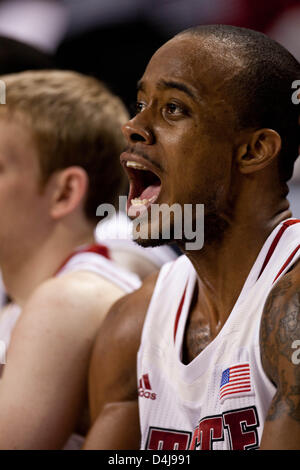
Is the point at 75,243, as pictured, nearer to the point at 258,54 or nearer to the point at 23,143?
the point at 23,143

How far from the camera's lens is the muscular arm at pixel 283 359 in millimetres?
1083

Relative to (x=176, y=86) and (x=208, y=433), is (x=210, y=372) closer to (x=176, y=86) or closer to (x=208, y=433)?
(x=208, y=433)

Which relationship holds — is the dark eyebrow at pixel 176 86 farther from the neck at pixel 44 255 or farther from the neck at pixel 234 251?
the neck at pixel 44 255

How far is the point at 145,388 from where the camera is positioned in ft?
4.98

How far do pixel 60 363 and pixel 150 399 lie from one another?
1.07ft

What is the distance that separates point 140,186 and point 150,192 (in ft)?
0.12

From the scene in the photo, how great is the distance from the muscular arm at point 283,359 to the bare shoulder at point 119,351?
0.46 metres

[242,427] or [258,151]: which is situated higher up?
[258,151]

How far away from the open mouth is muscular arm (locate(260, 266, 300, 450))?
1.03ft

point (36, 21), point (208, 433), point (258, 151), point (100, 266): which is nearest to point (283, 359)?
point (208, 433)

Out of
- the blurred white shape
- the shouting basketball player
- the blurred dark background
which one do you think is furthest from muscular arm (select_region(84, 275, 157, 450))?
the blurred white shape

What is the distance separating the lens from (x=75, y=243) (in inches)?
85.1

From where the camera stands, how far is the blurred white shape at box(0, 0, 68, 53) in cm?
402

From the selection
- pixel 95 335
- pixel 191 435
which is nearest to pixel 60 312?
pixel 95 335
